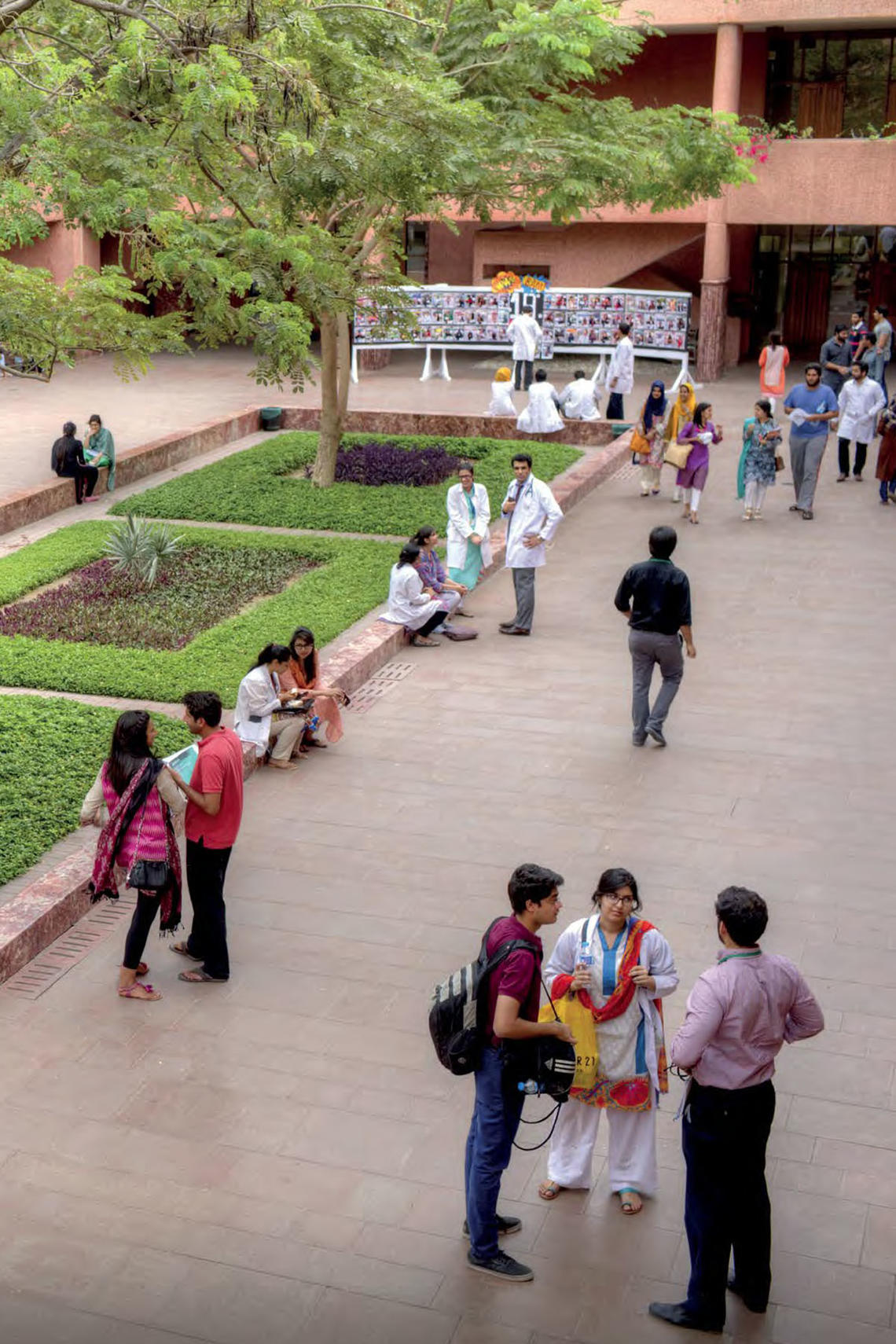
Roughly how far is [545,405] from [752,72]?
12.3 meters

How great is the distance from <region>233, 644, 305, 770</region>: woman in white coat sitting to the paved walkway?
23 cm

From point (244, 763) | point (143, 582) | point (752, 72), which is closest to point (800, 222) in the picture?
point (752, 72)

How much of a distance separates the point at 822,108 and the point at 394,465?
14699 mm

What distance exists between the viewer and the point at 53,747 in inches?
414

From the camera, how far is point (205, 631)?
13.4m

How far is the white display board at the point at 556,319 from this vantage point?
2745 cm

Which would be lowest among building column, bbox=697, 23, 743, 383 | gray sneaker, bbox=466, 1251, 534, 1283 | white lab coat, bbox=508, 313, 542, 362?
gray sneaker, bbox=466, 1251, 534, 1283

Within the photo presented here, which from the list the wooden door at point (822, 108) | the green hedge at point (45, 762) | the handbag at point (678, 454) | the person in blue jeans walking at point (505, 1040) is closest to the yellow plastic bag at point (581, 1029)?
the person in blue jeans walking at point (505, 1040)

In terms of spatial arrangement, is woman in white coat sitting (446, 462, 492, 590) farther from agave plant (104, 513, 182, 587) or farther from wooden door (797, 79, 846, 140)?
wooden door (797, 79, 846, 140)

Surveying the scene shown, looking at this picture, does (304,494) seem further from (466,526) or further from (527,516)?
(527,516)

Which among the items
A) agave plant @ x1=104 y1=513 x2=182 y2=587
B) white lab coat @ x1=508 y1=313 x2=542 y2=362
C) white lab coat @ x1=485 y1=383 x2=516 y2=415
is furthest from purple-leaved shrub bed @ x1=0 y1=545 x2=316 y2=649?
white lab coat @ x1=508 y1=313 x2=542 y2=362

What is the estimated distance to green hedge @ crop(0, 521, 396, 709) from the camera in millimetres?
11953

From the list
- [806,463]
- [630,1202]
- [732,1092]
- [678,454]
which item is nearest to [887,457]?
[806,463]

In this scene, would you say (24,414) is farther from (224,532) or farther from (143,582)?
(143,582)
